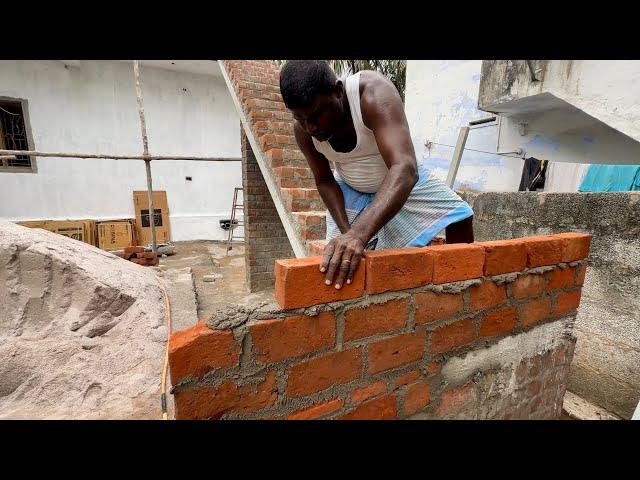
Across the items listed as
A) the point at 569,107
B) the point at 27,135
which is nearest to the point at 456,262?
the point at 569,107

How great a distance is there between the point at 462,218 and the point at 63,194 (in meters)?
11.2

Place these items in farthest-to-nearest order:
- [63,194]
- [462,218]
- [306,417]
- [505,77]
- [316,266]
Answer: [63,194]
[505,77]
[462,218]
[306,417]
[316,266]

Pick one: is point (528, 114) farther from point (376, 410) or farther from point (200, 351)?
point (200, 351)

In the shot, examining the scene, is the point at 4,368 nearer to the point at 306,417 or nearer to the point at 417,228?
the point at 306,417

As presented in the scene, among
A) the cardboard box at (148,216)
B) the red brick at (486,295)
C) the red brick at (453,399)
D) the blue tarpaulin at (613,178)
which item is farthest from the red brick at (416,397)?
the cardboard box at (148,216)

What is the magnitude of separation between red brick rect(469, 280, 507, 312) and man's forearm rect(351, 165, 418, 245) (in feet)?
1.93

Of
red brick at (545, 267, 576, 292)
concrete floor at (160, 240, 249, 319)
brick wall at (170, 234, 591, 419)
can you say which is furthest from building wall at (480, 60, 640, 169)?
concrete floor at (160, 240, 249, 319)

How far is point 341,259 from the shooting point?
109cm

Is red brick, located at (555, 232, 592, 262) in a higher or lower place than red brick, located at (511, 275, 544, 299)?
higher

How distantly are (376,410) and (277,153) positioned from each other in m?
2.82

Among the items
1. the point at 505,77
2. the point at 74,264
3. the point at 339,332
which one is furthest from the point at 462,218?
the point at 74,264

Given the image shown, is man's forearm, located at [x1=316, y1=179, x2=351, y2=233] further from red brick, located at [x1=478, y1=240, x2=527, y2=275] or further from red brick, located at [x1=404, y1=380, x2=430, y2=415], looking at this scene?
red brick, located at [x1=404, y1=380, x2=430, y2=415]

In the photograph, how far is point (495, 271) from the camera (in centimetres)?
150

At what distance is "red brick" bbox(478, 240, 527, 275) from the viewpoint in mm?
1459
